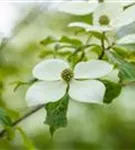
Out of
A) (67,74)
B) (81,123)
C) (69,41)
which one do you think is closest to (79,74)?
(67,74)

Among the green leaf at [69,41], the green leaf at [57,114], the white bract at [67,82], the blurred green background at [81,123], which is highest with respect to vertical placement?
the white bract at [67,82]

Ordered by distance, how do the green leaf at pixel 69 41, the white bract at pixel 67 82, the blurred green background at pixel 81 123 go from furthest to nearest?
the blurred green background at pixel 81 123 → the green leaf at pixel 69 41 → the white bract at pixel 67 82

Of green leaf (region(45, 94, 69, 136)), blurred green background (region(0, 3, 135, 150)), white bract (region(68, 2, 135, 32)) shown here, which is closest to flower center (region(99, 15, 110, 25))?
white bract (region(68, 2, 135, 32))

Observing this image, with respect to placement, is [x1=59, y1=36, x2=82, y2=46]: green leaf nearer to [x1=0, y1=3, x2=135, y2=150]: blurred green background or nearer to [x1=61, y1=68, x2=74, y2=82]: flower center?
[x1=61, y1=68, x2=74, y2=82]: flower center

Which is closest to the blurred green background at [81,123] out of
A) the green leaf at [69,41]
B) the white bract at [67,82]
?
the green leaf at [69,41]

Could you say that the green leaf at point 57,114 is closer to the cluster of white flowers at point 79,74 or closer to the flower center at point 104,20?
the cluster of white flowers at point 79,74

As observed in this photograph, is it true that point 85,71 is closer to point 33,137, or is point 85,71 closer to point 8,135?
point 8,135

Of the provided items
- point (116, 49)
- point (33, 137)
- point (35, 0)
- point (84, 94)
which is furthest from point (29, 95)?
point (33, 137)
